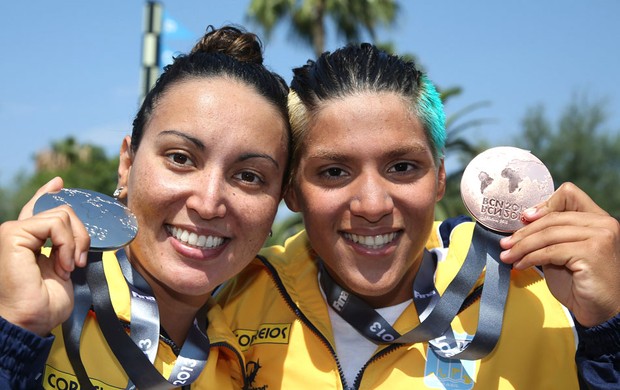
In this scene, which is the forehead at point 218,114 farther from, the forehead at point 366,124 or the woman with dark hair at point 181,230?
the forehead at point 366,124

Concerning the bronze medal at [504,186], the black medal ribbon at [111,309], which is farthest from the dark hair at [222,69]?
the bronze medal at [504,186]

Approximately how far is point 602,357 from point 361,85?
56.6 inches

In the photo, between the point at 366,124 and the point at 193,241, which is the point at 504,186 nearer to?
the point at 366,124

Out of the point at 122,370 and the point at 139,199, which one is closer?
the point at 122,370

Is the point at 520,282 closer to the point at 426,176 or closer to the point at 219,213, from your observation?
the point at 426,176

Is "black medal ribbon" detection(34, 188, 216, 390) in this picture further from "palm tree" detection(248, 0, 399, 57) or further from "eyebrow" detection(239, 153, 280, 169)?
"palm tree" detection(248, 0, 399, 57)

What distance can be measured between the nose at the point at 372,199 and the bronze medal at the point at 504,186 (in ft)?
1.14

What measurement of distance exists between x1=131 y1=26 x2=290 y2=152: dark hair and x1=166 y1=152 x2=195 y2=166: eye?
25 centimetres

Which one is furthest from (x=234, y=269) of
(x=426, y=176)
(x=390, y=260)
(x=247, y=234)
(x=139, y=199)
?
(x=426, y=176)

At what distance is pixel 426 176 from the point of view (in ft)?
9.80

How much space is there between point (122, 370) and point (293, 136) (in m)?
1.23

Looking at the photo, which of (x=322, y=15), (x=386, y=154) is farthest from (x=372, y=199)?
(x=322, y=15)

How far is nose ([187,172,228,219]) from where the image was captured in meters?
2.70

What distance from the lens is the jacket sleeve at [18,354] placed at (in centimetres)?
211
